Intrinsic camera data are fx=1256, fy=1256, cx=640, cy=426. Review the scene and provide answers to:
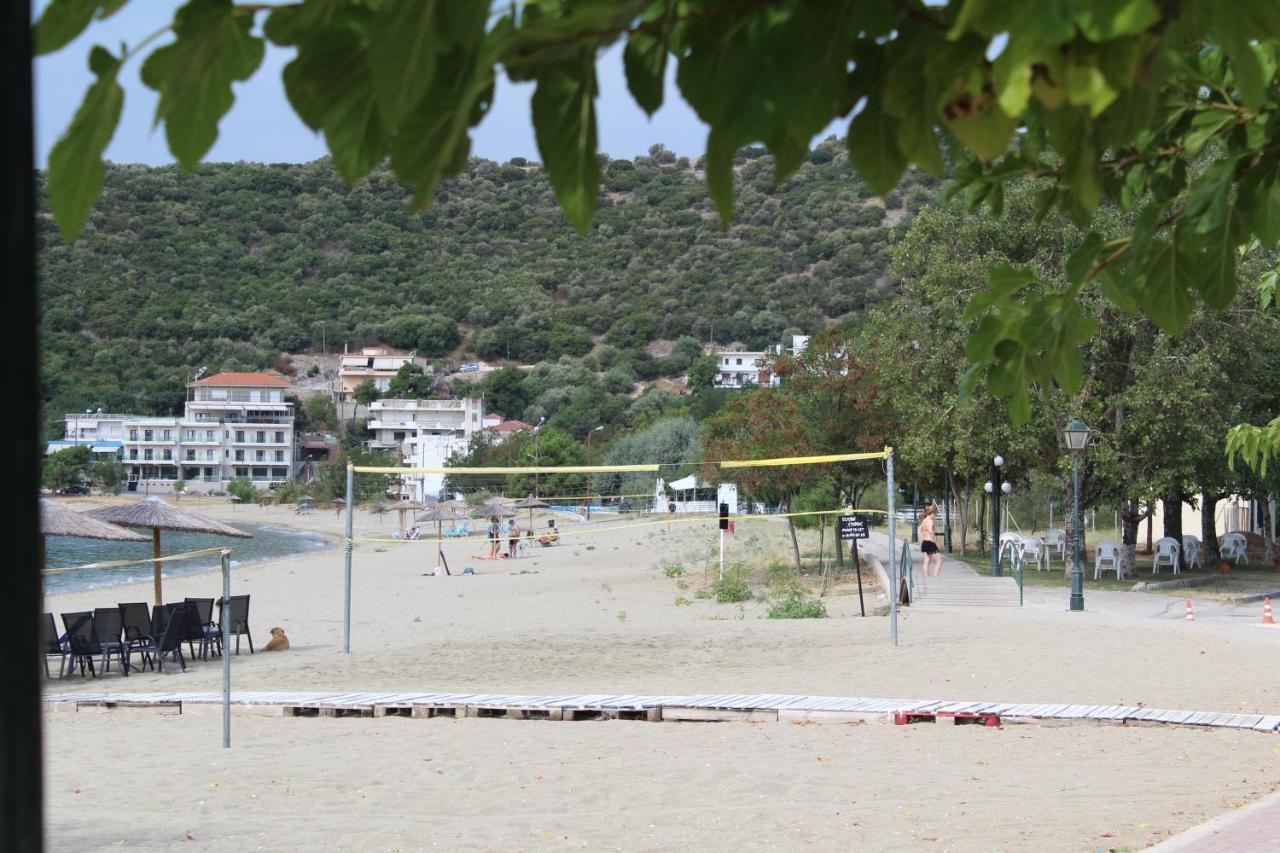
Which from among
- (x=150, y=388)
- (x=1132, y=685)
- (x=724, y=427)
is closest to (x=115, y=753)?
(x=1132, y=685)

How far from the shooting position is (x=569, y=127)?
1.37 meters

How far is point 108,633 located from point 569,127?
14802 mm

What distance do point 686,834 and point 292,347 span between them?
119 m

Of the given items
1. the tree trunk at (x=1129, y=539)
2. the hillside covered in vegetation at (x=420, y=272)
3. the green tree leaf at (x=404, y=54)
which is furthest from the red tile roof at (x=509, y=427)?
the green tree leaf at (x=404, y=54)

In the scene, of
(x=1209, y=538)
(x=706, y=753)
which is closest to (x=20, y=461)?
(x=706, y=753)

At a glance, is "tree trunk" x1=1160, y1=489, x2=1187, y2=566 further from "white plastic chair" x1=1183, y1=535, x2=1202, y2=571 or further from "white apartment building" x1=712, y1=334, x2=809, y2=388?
"white apartment building" x1=712, y1=334, x2=809, y2=388

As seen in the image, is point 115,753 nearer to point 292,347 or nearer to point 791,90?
point 791,90

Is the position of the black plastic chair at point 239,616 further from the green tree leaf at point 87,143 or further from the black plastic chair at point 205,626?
the green tree leaf at point 87,143

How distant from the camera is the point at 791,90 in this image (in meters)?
1.33

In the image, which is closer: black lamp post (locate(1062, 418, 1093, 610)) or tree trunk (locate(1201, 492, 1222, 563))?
black lamp post (locate(1062, 418, 1093, 610))

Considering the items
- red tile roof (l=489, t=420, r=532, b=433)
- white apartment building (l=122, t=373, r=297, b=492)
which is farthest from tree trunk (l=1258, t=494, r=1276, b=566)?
white apartment building (l=122, t=373, r=297, b=492)

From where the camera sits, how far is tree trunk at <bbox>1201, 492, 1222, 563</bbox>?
29094 millimetres

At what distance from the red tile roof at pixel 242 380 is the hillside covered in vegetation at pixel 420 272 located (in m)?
4.29

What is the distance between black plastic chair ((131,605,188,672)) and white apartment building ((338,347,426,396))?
99.2 metres
